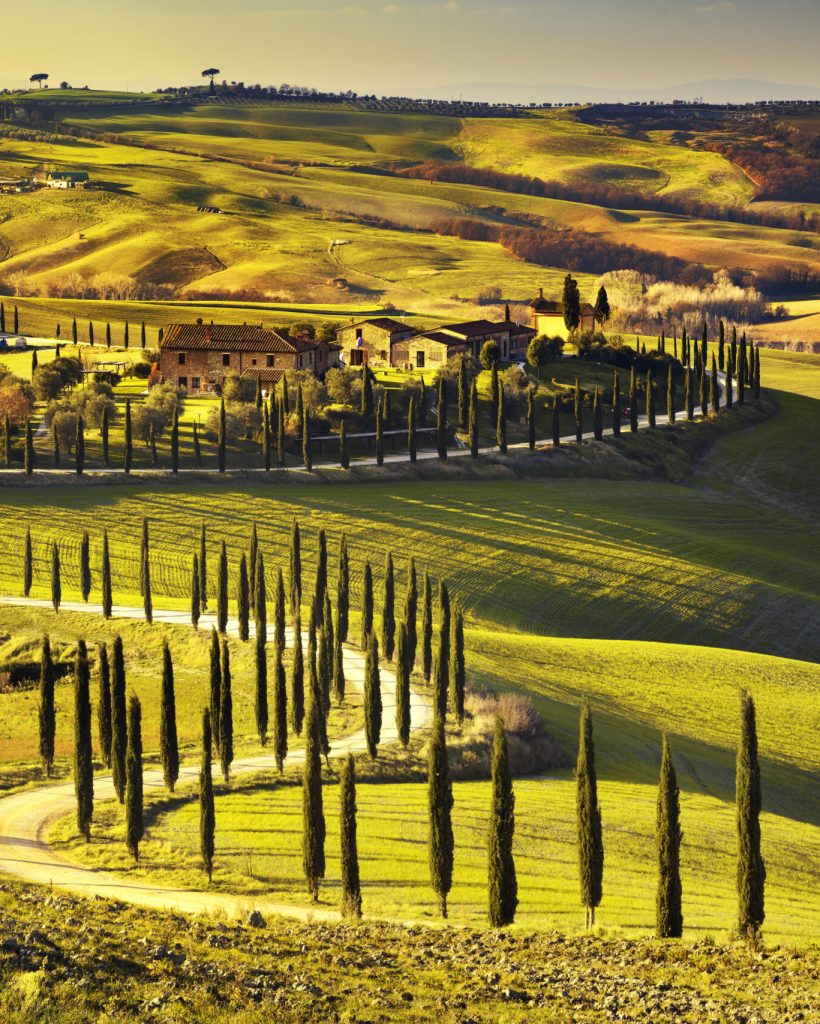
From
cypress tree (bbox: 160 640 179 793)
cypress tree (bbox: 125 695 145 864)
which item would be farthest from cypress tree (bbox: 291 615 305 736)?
cypress tree (bbox: 125 695 145 864)

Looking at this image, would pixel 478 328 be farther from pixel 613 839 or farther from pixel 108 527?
pixel 613 839

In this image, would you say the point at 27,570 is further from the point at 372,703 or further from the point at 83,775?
the point at 83,775

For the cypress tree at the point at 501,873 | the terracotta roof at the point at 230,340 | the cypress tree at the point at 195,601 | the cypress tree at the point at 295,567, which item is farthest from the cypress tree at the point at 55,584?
the terracotta roof at the point at 230,340

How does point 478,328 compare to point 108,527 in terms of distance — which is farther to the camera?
point 478,328

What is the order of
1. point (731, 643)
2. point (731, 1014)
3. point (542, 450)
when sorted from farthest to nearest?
point (542, 450) < point (731, 643) < point (731, 1014)

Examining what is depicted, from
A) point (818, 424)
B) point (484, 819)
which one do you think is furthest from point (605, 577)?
point (818, 424)

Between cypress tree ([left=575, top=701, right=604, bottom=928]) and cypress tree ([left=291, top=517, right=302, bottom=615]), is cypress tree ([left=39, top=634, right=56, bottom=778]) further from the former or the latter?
cypress tree ([left=291, top=517, right=302, bottom=615])

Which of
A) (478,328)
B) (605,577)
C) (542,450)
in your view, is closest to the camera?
(605,577)

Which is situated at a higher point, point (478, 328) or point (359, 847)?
point (478, 328)
